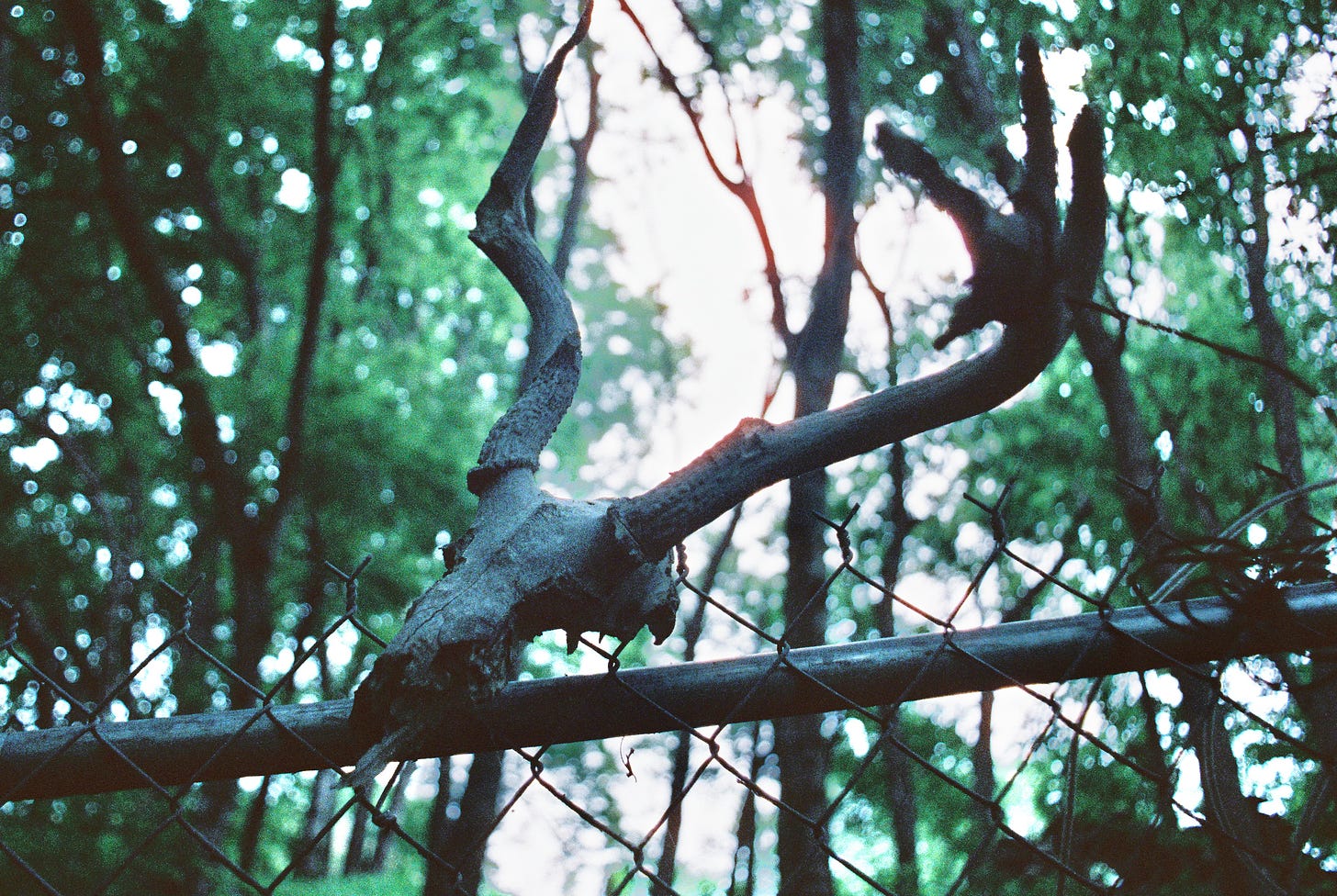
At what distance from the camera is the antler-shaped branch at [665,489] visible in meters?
0.93

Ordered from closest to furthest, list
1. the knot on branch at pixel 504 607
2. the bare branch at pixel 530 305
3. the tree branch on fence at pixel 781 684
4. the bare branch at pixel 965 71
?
the knot on branch at pixel 504 607 < the tree branch on fence at pixel 781 684 < the bare branch at pixel 530 305 < the bare branch at pixel 965 71

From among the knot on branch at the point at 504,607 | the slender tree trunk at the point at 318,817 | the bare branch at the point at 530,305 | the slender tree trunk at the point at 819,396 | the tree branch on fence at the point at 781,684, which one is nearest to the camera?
the knot on branch at the point at 504,607

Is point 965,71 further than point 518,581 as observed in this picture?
Yes

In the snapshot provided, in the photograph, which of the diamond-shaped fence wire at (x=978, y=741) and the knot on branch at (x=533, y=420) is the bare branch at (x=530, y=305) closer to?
the knot on branch at (x=533, y=420)

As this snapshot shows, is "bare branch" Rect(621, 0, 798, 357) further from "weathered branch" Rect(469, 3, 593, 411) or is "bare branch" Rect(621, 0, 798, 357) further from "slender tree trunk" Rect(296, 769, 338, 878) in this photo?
"slender tree trunk" Rect(296, 769, 338, 878)

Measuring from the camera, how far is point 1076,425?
205 inches

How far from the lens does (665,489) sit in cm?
104

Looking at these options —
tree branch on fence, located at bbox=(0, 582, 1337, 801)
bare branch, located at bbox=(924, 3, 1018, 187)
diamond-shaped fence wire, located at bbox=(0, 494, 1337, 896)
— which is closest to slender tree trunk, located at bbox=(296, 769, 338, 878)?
diamond-shaped fence wire, located at bbox=(0, 494, 1337, 896)

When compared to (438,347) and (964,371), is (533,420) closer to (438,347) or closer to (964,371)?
(964,371)

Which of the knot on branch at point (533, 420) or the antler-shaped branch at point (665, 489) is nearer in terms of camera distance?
the antler-shaped branch at point (665, 489)

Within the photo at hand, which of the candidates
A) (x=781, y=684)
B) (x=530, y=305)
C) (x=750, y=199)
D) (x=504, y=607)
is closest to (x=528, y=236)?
(x=530, y=305)

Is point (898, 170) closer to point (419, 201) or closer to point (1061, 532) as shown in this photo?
point (1061, 532)

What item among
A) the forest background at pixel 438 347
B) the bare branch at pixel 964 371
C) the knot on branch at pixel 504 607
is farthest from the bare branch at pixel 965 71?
the knot on branch at pixel 504 607

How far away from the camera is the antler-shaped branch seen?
93 centimetres
